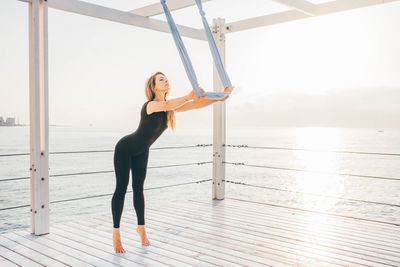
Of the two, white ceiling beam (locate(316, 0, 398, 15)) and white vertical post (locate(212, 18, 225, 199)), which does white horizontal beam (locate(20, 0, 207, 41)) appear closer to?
white vertical post (locate(212, 18, 225, 199))

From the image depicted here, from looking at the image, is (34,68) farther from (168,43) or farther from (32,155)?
(168,43)

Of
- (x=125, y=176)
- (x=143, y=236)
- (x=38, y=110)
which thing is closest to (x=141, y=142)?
(x=125, y=176)

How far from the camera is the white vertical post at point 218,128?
4.25 metres

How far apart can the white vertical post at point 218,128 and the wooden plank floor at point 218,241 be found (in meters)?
0.54

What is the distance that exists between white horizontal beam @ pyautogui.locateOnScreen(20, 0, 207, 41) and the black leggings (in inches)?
49.2

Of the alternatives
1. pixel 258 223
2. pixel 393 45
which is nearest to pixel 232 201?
pixel 258 223

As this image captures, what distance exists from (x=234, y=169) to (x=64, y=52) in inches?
546

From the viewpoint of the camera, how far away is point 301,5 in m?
3.30

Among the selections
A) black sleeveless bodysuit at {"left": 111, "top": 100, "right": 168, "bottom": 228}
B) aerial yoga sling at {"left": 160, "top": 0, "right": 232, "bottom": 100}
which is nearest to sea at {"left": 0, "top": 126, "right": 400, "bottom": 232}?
black sleeveless bodysuit at {"left": 111, "top": 100, "right": 168, "bottom": 228}

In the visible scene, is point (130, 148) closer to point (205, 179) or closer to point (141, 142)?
point (141, 142)

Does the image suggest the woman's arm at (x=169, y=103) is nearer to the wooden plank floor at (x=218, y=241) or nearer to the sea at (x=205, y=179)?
the wooden plank floor at (x=218, y=241)

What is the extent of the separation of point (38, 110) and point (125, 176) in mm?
909

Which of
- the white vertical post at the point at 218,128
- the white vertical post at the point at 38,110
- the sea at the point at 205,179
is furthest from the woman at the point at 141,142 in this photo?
the sea at the point at 205,179

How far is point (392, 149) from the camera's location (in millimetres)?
28469
